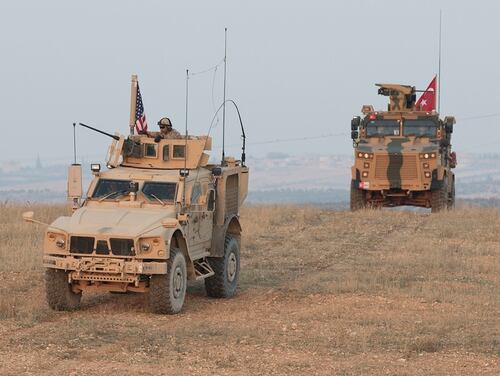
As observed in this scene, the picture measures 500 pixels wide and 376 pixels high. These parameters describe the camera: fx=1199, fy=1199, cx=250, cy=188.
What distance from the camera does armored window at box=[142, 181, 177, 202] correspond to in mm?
14703

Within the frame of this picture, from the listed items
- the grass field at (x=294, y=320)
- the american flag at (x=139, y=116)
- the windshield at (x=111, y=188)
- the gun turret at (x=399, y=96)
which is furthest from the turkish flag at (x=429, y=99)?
the windshield at (x=111, y=188)

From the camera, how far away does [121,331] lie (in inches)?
494

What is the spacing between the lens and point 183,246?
1448cm

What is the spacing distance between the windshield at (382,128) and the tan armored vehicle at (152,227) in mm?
14086

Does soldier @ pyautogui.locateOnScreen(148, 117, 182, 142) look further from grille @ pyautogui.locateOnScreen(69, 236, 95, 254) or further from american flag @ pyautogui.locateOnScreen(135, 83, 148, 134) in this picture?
grille @ pyautogui.locateOnScreen(69, 236, 95, 254)

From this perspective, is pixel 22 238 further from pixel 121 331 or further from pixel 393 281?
pixel 121 331

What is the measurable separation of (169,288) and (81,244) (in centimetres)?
112

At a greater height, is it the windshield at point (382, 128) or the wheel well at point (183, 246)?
the windshield at point (382, 128)

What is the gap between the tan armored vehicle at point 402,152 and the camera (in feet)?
→ 100

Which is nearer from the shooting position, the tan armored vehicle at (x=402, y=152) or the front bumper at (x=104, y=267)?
the front bumper at (x=104, y=267)

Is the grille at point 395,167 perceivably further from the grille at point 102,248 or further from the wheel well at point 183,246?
the grille at point 102,248

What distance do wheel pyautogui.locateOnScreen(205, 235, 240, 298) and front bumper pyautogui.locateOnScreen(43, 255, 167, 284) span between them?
234 cm

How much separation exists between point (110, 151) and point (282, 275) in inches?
159

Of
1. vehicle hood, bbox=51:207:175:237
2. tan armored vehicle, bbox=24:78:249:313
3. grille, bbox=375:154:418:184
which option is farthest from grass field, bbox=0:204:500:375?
grille, bbox=375:154:418:184
